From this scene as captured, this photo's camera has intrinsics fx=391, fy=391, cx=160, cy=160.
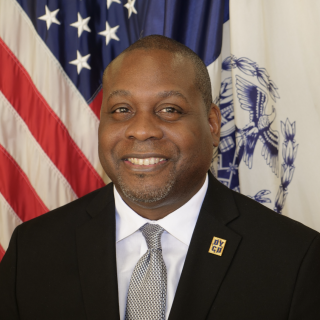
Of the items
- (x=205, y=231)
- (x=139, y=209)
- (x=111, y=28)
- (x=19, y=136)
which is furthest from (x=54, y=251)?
(x=111, y=28)

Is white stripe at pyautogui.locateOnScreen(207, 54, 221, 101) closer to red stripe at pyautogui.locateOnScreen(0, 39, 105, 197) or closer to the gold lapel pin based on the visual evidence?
red stripe at pyautogui.locateOnScreen(0, 39, 105, 197)

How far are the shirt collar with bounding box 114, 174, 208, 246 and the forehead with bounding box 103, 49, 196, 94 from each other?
0.47 metres

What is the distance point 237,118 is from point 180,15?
2.47 feet

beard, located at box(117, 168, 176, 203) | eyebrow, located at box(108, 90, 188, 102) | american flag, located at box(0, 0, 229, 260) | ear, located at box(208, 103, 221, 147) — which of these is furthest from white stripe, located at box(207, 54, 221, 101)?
beard, located at box(117, 168, 176, 203)

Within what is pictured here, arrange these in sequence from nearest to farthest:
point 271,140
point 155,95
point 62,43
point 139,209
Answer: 1. point 155,95
2. point 139,209
3. point 271,140
4. point 62,43

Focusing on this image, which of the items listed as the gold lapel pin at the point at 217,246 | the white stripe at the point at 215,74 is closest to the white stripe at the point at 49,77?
the white stripe at the point at 215,74

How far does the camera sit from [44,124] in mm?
2611

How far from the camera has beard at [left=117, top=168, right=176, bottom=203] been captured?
151 centimetres

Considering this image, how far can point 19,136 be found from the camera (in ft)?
8.61

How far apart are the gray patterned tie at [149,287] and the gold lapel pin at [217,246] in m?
0.20

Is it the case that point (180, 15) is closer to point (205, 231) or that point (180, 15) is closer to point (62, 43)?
point (62, 43)

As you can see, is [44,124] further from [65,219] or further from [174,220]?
[174,220]

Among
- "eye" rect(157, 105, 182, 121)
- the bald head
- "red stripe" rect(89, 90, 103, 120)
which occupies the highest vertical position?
the bald head

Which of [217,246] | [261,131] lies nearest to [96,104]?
[261,131]
